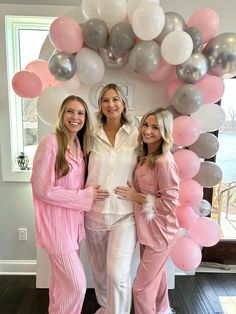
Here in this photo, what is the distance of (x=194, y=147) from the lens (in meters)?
2.02

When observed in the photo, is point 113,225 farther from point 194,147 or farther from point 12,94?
point 12,94

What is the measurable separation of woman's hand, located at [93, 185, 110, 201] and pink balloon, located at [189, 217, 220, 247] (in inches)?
29.5

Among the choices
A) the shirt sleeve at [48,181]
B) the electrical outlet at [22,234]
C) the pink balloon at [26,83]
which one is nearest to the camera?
the shirt sleeve at [48,181]

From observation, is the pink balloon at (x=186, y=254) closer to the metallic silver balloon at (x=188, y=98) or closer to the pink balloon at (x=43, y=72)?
the metallic silver balloon at (x=188, y=98)

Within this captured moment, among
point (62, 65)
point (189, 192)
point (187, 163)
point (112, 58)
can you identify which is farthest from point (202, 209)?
point (62, 65)

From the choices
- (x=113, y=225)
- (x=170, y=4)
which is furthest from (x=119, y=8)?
(x=113, y=225)

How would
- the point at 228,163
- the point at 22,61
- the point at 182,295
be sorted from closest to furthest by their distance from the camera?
1. the point at 182,295
2. the point at 22,61
3. the point at 228,163

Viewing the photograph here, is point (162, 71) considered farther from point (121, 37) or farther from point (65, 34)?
point (65, 34)

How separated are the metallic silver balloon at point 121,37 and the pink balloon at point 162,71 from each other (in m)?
0.24

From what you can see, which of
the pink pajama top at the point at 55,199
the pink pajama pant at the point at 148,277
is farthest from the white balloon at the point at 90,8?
the pink pajama pant at the point at 148,277

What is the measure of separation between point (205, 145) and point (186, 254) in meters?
0.77

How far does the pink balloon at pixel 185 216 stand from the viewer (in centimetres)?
200

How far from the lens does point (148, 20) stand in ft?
5.42

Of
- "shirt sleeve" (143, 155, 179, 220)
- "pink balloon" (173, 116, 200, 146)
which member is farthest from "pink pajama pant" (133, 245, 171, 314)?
"pink balloon" (173, 116, 200, 146)
